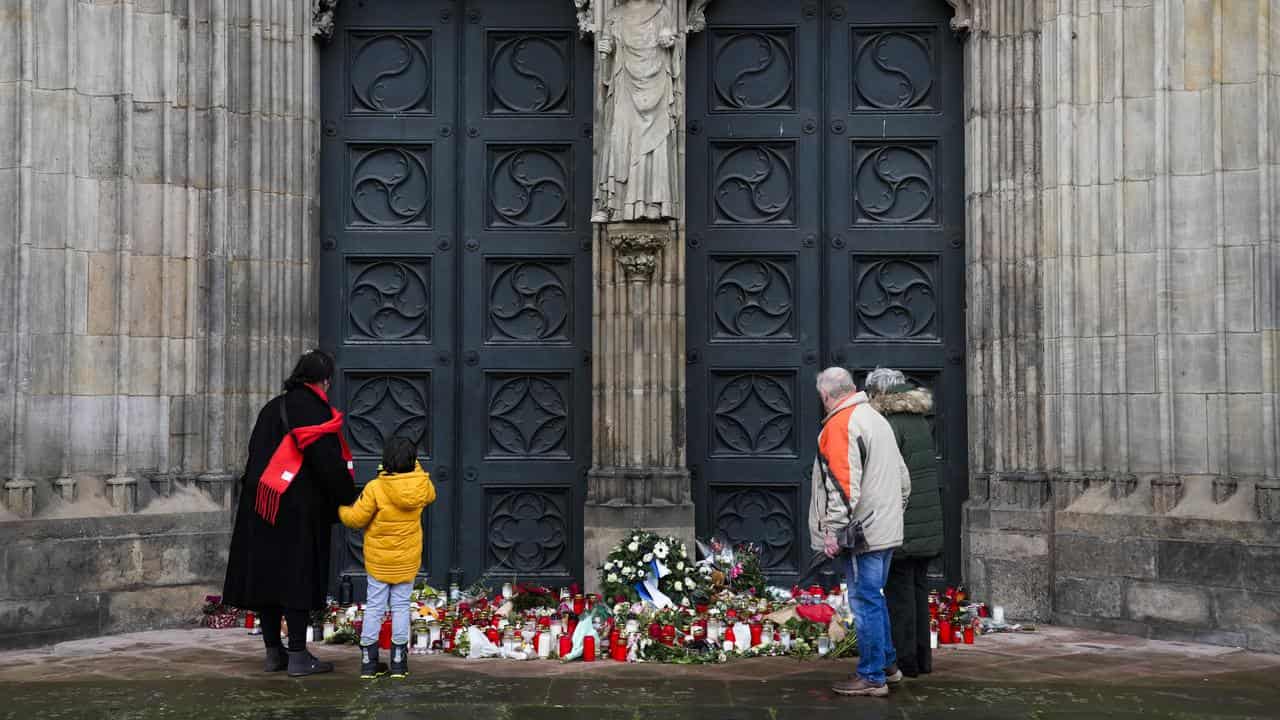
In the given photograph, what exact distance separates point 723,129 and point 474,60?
2.10 metres

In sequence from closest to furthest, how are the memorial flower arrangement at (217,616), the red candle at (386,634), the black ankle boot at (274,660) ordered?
the black ankle boot at (274,660), the red candle at (386,634), the memorial flower arrangement at (217,616)

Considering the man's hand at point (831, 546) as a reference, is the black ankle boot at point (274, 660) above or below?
below

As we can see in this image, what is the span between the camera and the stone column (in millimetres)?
10070

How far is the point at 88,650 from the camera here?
8.91 m

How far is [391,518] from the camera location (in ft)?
25.2

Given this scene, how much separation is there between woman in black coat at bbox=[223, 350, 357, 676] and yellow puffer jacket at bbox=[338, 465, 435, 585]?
255 mm

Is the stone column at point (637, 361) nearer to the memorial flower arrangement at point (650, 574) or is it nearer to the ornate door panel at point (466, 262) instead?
the memorial flower arrangement at point (650, 574)

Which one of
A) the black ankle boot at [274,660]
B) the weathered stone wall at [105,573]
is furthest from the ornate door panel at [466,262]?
the black ankle boot at [274,660]

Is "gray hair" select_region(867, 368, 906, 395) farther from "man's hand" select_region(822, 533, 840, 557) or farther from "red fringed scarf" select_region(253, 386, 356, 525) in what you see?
"red fringed scarf" select_region(253, 386, 356, 525)

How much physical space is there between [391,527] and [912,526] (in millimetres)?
3002

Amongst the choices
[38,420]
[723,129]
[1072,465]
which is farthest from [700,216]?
[38,420]

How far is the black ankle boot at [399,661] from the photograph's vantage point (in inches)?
310

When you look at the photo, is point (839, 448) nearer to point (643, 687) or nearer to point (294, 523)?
point (643, 687)

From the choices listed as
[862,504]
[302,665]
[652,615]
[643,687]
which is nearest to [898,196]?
[652,615]
